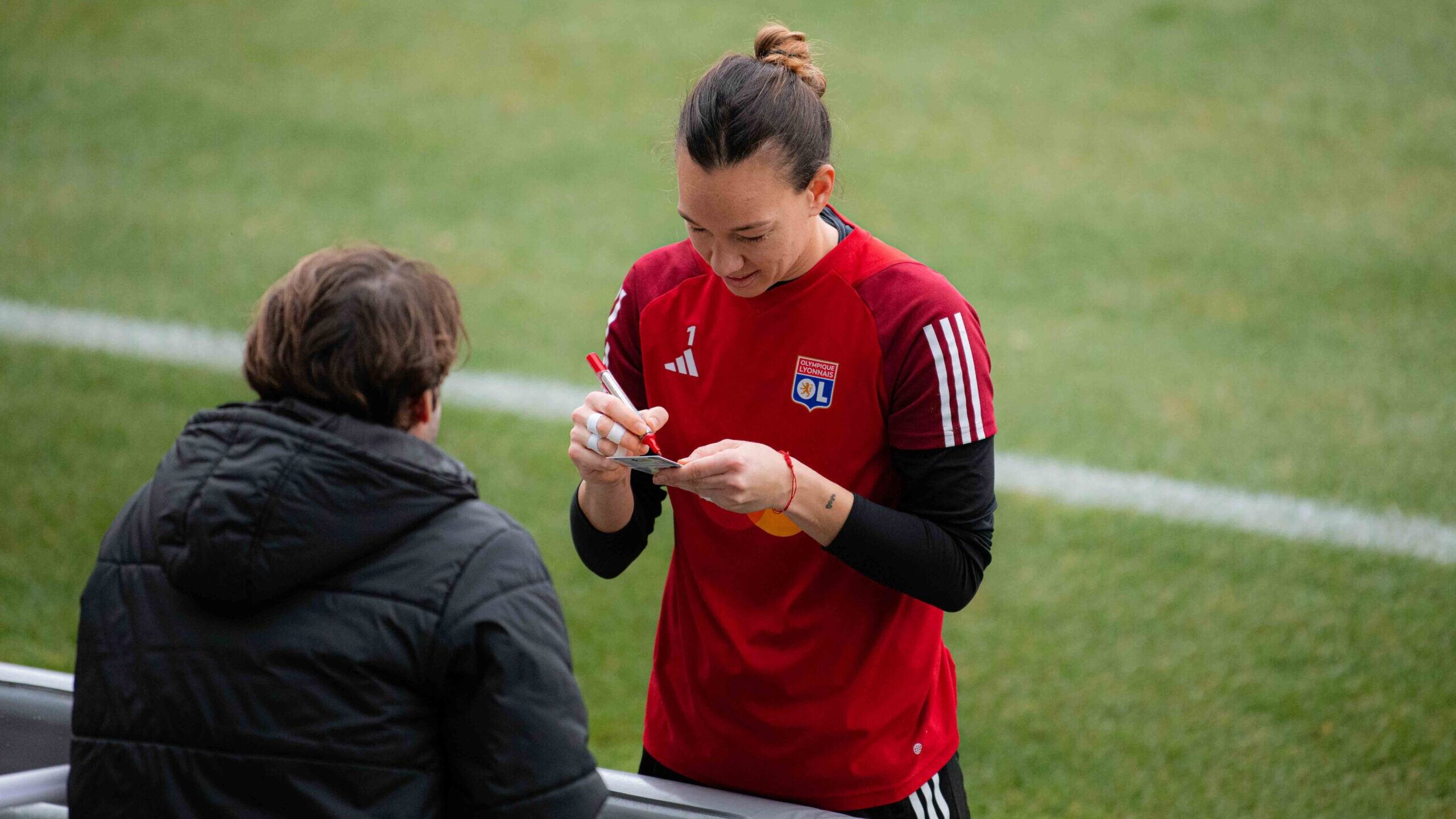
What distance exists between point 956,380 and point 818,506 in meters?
0.31

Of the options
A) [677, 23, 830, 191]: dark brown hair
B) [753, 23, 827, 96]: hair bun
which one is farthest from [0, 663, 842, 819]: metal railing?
[753, 23, 827, 96]: hair bun

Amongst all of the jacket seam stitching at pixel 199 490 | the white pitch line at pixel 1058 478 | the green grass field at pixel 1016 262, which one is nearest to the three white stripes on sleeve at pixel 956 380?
the green grass field at pixel 1016 262

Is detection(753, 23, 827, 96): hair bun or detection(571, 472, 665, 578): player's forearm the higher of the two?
detection(753, 23, 827, 96): hair bun

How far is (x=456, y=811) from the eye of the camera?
64.7 inches

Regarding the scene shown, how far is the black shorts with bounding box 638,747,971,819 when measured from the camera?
217 cm

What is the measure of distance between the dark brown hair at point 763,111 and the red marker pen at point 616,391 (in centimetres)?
39

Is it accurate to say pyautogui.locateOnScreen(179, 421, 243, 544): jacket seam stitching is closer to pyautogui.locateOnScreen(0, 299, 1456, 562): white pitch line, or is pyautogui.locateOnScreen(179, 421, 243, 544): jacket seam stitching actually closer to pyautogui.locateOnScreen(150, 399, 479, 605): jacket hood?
pyautogui.locateOnScreen(150, 399, 479, 605): jacket hood

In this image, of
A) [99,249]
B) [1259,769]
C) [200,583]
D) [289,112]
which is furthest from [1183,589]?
[289,112]

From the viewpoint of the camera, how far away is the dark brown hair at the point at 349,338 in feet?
5.47

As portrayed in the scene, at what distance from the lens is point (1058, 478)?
17.5ft

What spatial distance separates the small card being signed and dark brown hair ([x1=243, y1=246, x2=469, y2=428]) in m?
0.34

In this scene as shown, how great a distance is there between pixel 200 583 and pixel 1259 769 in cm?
331

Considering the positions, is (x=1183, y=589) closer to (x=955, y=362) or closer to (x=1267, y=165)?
(x=955, y=362)

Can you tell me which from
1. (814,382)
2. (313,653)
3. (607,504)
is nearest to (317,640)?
(313,653)
